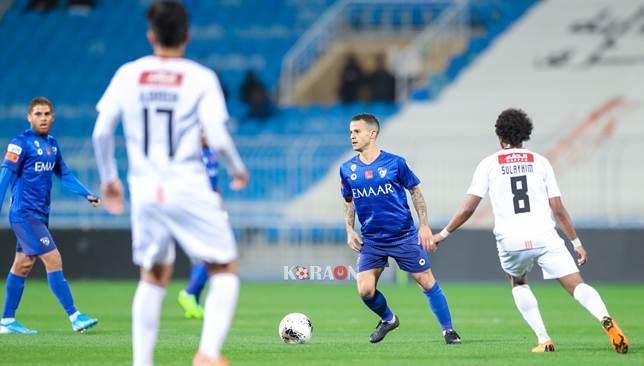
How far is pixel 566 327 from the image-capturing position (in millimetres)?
13570

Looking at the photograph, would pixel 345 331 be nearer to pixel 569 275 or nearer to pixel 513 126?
pixel 569 275

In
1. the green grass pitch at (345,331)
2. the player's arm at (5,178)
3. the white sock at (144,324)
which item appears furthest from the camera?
the player's arm at (5,178)

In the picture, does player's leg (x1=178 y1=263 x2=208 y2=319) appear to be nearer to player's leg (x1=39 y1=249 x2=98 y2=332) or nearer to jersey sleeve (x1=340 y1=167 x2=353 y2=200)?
player's leg (x1=39 y1=249 x2=98 y2=332)

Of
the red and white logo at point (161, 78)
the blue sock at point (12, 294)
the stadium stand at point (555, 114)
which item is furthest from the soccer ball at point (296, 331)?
the stadium stand at point (555, 114)

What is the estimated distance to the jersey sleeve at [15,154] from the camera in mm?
12539

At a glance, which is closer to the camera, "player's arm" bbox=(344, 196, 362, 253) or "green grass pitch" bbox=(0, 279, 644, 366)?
"green grass pitch" bbox=(0, 279, 644, 366)

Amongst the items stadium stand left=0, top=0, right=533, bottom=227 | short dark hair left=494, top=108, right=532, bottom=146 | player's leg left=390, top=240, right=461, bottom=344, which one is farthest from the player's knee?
stadium stand left=0, top=0, right=533, bottom=227

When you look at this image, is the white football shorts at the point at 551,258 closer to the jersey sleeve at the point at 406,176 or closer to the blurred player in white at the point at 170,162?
the jersey sleeve at the point at 406,176

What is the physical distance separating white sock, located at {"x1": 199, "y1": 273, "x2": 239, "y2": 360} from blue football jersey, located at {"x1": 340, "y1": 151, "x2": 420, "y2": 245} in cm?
377

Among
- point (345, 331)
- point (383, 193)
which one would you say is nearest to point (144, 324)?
point (383, 193)

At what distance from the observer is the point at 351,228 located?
11586 millimetres

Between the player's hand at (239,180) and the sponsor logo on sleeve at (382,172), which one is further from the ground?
the player's hand at (239,180)

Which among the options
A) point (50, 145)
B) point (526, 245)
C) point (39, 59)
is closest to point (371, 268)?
point (526, 245)

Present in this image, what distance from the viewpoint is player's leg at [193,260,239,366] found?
7598 millimetres
